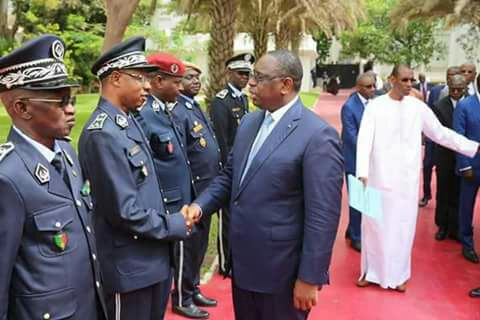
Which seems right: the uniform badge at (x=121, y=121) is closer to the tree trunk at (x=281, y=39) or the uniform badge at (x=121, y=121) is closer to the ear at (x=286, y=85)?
the ear at (x=286, y=85)

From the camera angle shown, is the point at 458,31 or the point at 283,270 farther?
the point at 458,31

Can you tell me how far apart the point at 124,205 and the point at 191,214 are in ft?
1.64

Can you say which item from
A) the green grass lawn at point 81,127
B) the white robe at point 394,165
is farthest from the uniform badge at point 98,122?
the green grass lawn at point 81,127

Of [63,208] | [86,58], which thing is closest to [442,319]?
[63,208]

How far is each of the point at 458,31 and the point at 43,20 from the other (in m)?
32.5

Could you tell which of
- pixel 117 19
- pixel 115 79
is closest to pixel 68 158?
pixel 115 79

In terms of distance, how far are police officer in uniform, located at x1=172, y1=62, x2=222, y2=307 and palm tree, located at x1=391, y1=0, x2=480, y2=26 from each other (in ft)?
40.6

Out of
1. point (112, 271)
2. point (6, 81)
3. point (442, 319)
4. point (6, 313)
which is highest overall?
point (6, 81)

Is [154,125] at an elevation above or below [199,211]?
above

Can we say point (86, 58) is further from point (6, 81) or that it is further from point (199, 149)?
point (6, 81)

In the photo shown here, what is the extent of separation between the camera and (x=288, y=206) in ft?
8.59

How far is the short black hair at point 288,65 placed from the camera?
2.66m

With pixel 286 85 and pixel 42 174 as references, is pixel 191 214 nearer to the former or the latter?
pixel 286 85

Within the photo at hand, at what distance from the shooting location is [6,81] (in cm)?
197
